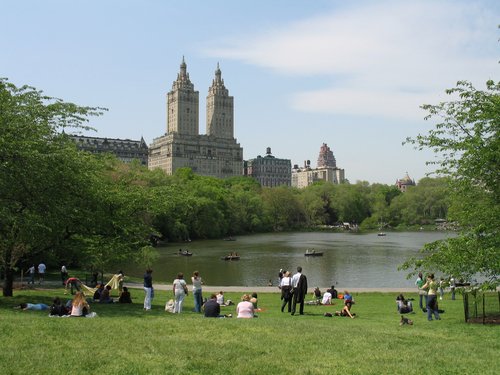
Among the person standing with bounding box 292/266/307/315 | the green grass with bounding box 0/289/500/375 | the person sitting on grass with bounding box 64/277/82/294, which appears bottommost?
the person sitting on grass with bounding box 64/277/82/294

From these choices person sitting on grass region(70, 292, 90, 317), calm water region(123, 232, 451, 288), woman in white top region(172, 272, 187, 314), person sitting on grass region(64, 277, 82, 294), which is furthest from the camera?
calm water region(123, 232, 451, 288)

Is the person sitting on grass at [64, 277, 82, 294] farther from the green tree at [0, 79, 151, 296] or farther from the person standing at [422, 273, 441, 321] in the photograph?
the person standing at [422, 273, 441, 321]

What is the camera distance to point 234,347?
10.5 m

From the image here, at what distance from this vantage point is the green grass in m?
9.05

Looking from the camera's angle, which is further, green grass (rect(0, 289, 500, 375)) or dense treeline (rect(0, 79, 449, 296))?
dense treeline (rect(0, 79, 449, 296))

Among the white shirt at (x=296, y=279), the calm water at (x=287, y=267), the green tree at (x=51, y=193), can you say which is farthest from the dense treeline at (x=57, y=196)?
the calm water at (x=287, y=267)

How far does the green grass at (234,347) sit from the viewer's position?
9.05 m

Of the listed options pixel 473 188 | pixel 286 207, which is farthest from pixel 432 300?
pixel 286 207

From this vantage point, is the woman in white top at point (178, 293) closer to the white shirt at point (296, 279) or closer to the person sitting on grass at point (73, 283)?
the white shirt at point (296, 279)

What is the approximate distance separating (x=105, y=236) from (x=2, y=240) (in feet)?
11.9

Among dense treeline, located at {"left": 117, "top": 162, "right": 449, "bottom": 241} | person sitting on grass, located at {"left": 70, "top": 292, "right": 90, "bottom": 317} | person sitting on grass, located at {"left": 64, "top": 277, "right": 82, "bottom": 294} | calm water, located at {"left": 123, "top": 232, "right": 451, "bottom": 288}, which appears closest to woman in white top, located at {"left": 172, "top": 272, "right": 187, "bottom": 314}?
person sitting on grass, located at {"left": 70, "top": 292, "right": 90, "bottom": 317}

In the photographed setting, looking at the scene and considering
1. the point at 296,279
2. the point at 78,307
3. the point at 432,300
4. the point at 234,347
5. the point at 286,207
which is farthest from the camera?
the point at 286,207

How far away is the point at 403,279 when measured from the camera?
4075 cm

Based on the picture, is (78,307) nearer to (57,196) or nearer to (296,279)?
(57,196)
